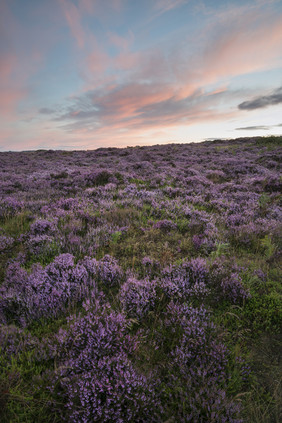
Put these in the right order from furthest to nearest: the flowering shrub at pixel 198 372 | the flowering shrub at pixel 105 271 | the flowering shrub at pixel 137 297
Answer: the flowering shrub at pixel 105 271 → the flowering shrub at pixel 137 297 → the flowering shrub at pixel 198 372

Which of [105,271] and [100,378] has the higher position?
[105,271]

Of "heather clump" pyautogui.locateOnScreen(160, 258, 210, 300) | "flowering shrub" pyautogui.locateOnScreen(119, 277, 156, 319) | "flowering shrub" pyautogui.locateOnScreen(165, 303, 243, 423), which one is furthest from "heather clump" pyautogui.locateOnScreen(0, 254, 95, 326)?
"flowering shrub" pyautogui.locateOnScreen(165, 303, 243, 423)

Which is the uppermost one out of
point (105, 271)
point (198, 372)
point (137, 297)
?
point (105, 271)

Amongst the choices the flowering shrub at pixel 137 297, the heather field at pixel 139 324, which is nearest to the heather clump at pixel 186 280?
the heather field at pixel 139 324

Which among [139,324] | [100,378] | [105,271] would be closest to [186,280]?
[139,324]

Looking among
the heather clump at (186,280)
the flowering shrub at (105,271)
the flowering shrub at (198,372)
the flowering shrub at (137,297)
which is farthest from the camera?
the flowering shrub at (105,271)

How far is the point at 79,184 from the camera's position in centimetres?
995

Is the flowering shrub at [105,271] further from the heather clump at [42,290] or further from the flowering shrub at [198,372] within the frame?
the flowering shrub at [198,372]

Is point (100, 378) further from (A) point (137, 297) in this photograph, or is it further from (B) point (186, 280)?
(B) point (186, 280)

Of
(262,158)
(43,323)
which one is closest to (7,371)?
(43,323)

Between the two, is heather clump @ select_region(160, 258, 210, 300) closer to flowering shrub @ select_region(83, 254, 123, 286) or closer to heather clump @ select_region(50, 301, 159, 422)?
flowering shrub @ select_region(83, 254, 123, 286)

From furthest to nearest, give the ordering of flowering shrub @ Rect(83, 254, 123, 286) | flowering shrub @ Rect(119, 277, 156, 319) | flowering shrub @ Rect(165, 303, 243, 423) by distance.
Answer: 1. flowering shrub @ Rect(83, 254, 123, 286)
2. flowering shrub @ Rect(119, 277, 156, 319)
3. flowering shrub @ Rect(165, 303, 243, 423)

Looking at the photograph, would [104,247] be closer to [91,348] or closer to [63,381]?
[91,348]

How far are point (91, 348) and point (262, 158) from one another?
18.7m
